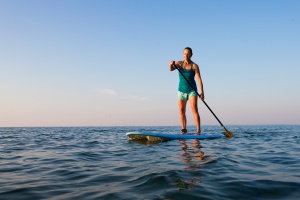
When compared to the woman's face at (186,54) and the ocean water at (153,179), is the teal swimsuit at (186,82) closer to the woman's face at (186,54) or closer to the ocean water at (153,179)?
the woman's face at (186,54)

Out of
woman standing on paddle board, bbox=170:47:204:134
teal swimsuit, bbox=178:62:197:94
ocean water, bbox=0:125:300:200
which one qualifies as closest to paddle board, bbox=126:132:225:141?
woman standing on paddle board, bbox=170:47:204:134

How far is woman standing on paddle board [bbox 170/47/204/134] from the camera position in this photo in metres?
9.05

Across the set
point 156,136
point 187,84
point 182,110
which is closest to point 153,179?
point 156,136

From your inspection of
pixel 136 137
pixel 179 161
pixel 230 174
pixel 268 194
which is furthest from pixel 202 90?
pixel 268 194

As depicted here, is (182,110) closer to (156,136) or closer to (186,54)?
(156,136)

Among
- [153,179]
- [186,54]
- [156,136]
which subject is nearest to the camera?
[153,179]

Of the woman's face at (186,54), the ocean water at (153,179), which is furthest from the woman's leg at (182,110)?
the ocean water at (153,179)

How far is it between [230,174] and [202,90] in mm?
5710

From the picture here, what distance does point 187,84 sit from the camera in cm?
912

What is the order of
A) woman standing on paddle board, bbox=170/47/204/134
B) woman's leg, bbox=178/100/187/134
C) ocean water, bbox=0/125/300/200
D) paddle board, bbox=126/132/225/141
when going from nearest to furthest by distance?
ocean water, bbox=0/125/300/200
paddle board, bbox=126/132/225/141
woman standing on paddle board, bbox=170/47/204/134
woman's leg, bbox=178/100/187/134

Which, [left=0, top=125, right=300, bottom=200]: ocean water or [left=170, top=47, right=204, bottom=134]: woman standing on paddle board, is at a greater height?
[left=170, top=47, right=204, bottom=134]: woman standing on paddle board

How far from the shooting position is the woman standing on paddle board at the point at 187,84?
9.05 m

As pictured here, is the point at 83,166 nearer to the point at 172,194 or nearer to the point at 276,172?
the point at 172,194

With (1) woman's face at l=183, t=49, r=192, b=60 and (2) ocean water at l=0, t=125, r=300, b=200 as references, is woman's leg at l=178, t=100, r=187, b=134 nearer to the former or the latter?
(1) woman's face at l=183, t=49, r=192, b=60
